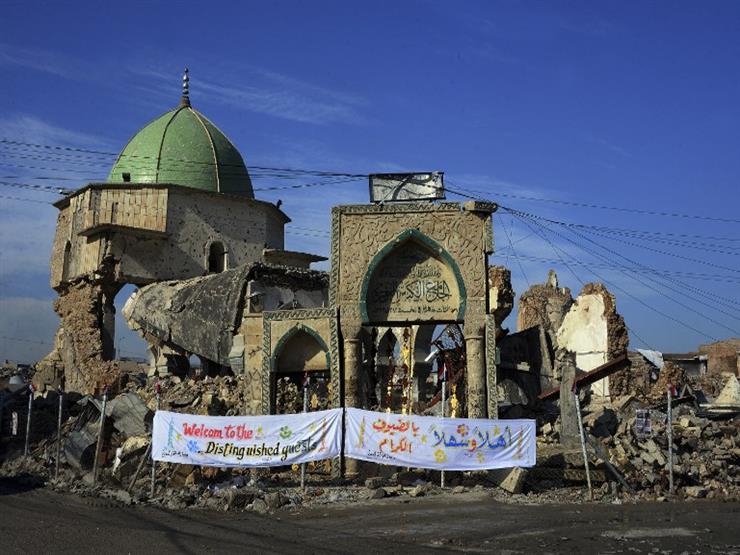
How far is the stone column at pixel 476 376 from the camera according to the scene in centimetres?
1697

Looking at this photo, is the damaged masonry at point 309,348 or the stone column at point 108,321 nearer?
the damaged masonry at point 309,348

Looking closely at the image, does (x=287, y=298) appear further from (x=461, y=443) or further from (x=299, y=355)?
(x=461, y=443)

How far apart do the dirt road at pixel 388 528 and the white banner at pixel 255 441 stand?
Answer: 138 centimetres

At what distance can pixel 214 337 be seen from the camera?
26.5 m

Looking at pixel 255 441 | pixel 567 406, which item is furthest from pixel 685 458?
pixel 255 441

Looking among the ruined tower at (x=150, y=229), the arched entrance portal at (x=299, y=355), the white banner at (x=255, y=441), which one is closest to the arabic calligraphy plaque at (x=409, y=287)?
the arched entrance portal at (x=299, y=355)

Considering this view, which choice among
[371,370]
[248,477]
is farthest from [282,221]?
[248,477]

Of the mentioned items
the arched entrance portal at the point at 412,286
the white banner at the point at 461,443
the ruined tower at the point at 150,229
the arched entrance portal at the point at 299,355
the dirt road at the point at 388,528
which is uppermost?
the ruined tower at the point at 150,229

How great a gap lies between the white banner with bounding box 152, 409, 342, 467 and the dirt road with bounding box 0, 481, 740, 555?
4.52 ft

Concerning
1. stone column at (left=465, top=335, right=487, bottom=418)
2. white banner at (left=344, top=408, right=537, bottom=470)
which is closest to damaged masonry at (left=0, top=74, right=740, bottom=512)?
stone column at (left=465, top=335, right=487, bottom=418)

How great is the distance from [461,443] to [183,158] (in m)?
25.2

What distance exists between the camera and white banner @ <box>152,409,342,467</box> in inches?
589

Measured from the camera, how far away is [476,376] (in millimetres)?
17078

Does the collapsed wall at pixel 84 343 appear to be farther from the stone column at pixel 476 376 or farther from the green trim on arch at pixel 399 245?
the stone column at pixel 476 376
